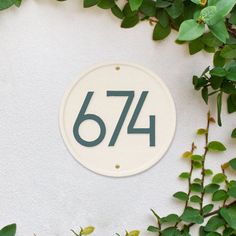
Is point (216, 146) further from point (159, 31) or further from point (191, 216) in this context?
point (159, 31)

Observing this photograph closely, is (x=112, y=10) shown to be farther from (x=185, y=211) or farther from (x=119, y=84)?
(x=185, y=211)

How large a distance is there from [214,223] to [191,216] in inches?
2.4

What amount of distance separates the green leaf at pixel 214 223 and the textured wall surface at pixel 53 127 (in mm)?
97

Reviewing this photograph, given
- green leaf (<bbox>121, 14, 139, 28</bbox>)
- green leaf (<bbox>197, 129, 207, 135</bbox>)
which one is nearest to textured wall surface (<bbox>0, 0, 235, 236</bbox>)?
green leaf (<bbox>121, 14, 139, 28</bbox>)

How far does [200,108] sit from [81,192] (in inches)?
13.8

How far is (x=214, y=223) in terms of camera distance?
3.56 feet

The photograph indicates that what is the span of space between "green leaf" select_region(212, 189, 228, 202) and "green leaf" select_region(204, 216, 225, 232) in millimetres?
44

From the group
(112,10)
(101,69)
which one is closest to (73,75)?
(101,69)

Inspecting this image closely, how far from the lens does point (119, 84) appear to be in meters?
1.08

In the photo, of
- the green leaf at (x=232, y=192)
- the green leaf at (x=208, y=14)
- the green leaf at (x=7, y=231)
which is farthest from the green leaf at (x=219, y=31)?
the green leaf at (x=7, y=231)

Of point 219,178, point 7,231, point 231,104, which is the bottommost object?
point 7,231

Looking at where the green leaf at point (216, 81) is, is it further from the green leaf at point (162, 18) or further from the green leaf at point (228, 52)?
the green leaf at point (162, 18)

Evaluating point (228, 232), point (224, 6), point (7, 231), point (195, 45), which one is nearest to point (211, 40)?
point (195, 45)

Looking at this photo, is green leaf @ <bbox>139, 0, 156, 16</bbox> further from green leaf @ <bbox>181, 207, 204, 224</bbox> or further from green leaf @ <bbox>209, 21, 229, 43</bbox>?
green leaf @ <bbox>181, 207, 204, 224</bbox>
